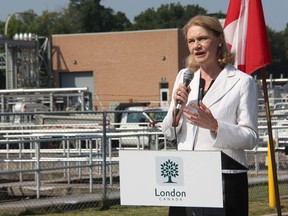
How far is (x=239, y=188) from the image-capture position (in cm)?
548

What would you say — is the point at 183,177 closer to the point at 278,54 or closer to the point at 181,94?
the point at 181,94

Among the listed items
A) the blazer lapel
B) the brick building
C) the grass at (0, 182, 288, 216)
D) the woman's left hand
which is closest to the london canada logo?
the woman's left hand

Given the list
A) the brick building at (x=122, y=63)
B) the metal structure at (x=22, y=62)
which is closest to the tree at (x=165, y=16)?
the brick building at (x=122, y=63)

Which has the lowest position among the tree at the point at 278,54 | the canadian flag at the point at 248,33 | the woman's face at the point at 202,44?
the woman's face at the point at 202,44

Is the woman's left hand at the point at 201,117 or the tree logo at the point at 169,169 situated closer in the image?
the woman's left hand at the point at 201,117

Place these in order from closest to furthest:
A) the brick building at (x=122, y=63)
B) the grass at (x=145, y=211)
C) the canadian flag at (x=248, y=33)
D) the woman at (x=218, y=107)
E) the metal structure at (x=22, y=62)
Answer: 1. the woman at (x=218, y=107)
2. the canadian flag at (x=248, y=33)
3. the grass at (x=145, y=211)
4. the metal structure at (x=22, y=62)
5. the brick building at (x=122, y=63)

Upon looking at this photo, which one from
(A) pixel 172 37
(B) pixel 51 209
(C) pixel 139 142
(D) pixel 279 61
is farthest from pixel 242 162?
(D) pixel 279 61

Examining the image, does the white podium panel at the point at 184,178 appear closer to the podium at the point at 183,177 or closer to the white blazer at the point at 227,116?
the podium at the point at 183,177

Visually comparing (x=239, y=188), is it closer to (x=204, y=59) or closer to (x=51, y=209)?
(x=204, y=59)

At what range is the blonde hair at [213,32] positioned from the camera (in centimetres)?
547

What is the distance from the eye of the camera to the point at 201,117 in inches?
202

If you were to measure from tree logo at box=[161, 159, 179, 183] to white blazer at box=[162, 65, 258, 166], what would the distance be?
0.20m

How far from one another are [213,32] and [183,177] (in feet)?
2.88

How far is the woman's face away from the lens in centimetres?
546
